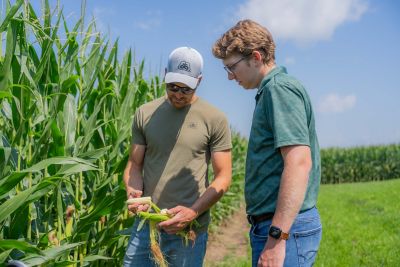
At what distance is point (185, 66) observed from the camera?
3.10m

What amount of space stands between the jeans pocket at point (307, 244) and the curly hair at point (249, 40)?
793mm

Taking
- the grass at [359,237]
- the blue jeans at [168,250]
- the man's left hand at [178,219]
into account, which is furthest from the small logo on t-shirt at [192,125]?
the grass at [359,237]

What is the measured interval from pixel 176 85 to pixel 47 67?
77cm

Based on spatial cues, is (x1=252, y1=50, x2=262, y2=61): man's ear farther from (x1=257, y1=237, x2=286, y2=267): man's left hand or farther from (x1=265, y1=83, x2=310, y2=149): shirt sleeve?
(x1=257, y1=237, x2=286, y2=267): man's left hand

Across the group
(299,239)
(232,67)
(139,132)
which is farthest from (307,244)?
(139,132)

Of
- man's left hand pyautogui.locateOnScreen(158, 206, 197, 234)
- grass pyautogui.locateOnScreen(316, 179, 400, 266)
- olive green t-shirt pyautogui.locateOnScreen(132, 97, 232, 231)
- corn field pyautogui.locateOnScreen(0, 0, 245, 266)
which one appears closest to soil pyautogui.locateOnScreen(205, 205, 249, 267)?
grass pyautogui.locateOnScreen(316, 179, 400, 266)

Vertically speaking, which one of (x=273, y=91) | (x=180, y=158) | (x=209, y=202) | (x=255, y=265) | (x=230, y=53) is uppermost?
(x=230, y=53)

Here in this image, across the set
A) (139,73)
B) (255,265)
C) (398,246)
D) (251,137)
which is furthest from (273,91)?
(398,246)

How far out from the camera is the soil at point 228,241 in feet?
24.7

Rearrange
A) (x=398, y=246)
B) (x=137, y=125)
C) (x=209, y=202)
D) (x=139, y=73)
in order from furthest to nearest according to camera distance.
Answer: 1. (x=398, y=246)
2. (x=139, y=73)
3. (x=137, y=125)
4. (x=209, y=202)

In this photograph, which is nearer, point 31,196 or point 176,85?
point 31,196

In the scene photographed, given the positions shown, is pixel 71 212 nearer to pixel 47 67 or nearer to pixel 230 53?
pixel 47 67

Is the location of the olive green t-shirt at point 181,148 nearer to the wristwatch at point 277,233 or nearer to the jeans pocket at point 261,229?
the jeans pocket at point 261,229

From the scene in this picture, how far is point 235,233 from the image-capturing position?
31.9 ft
